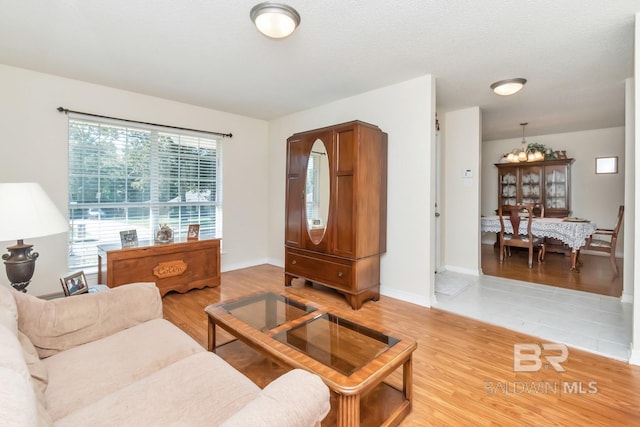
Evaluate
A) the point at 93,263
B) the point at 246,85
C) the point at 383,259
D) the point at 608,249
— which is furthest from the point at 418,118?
the point at 93,263

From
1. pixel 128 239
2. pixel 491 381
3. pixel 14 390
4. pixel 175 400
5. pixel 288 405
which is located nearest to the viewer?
pixel 14 390

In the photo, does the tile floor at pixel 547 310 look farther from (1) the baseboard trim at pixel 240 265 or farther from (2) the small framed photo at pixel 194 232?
(2) the small framed photo at pixel 194 232

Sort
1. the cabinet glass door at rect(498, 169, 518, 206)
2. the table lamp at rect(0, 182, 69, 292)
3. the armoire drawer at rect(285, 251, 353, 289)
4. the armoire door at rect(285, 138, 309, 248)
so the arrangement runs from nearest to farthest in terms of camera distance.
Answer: the table lamp at rect(0, 182, 69, 292) < the armoire drawer at rect(285, 251, 353, 289) < the armoire door at rect(285, 138, 309, 248) < the cabinet glass door at rect(498, 169, 518, 206)

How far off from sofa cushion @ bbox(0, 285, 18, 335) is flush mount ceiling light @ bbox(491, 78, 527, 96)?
4.07m

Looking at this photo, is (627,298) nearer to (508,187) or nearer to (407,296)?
(407,296)

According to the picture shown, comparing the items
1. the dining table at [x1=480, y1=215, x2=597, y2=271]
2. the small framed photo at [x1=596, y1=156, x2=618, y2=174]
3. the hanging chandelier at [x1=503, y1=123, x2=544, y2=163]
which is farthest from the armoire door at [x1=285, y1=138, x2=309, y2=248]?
the small framed photo at [x1=596, y1=156, x2=618, y2=174]

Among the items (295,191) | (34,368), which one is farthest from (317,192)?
(34,368)

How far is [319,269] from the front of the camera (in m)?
3.41

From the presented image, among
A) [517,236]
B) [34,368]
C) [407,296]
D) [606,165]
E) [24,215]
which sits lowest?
[407,296]

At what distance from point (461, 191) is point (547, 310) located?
1.92 metres

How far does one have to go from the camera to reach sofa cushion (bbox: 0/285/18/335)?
1065 mm

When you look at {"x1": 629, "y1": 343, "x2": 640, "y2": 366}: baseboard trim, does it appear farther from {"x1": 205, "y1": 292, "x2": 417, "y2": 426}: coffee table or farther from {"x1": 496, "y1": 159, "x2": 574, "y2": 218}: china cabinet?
{"x1": 496, "y1": 159, "x2": 574, "y2": 218}: china cabinet

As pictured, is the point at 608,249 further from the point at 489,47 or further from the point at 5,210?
the point at 5,210

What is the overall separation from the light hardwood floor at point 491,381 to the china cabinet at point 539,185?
4.98 m
